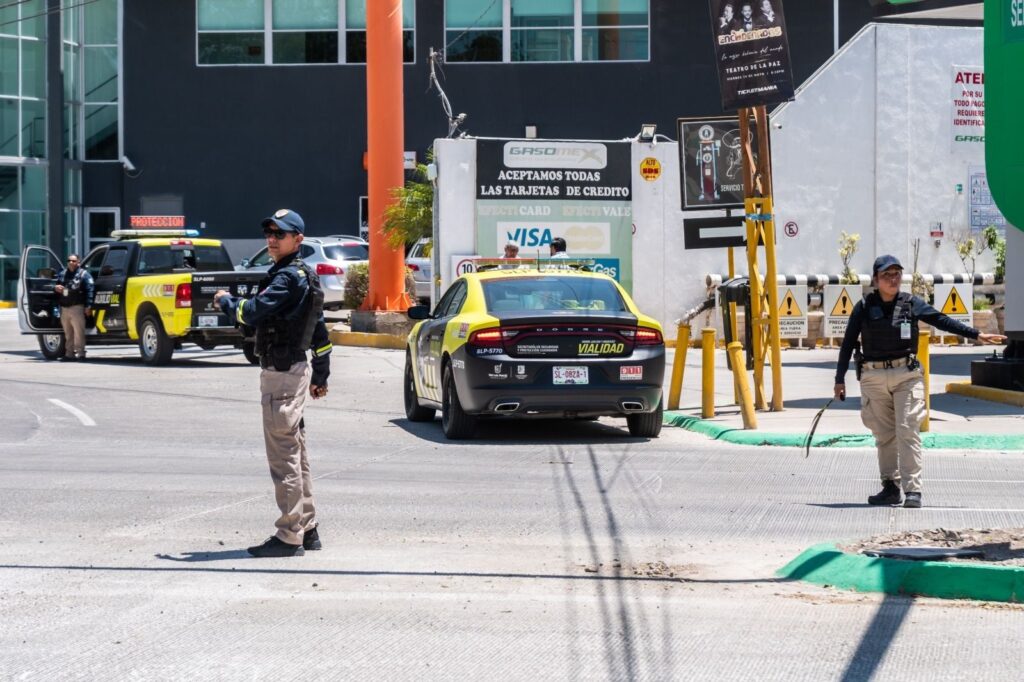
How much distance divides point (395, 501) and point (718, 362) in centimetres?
1404

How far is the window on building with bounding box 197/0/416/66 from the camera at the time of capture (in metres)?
44.3

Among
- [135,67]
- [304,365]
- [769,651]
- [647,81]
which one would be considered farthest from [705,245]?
[135,67]

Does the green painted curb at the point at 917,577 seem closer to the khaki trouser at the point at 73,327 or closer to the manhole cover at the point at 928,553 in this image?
the manhole cover at the point at 928,553

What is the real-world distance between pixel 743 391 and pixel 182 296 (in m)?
11.3

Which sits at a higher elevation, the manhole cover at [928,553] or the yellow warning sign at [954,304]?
the yellow warning sign at [954,304]

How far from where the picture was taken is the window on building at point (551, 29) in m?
43.5

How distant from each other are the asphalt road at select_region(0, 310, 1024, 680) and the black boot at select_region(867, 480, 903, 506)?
14 centimetres

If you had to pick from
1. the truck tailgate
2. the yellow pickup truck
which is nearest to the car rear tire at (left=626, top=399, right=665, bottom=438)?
the yellow pickup truck

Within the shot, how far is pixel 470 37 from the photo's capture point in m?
43.9

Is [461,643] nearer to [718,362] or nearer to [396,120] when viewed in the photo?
[718,362]

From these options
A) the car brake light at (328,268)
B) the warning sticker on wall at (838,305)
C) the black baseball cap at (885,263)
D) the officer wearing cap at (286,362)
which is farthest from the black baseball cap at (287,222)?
the car brake light at (328,268)

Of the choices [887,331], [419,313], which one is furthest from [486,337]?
[887,331]

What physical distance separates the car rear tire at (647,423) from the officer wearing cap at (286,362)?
6.46 meters

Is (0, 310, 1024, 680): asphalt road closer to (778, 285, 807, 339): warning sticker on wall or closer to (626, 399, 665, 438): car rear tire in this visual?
(626, 399, 665, 438): car rear tire
